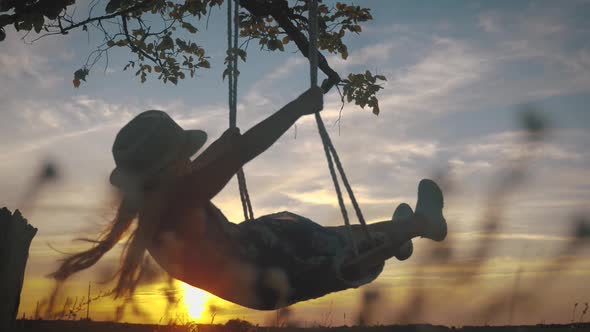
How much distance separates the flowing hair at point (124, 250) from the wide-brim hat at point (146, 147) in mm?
178

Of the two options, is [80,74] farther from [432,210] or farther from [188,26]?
[432,210]

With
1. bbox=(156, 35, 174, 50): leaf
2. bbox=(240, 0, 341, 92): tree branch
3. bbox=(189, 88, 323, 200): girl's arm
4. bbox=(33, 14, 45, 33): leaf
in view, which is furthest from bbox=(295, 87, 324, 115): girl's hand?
bbox=(156, 35, 174, 50): leaf

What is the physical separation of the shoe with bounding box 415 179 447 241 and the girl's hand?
4.89 feet

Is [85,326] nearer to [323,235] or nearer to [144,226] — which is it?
[144,226]

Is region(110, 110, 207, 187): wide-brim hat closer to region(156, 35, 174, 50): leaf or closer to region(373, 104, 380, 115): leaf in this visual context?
region(156, 35, 174, 50): leaf

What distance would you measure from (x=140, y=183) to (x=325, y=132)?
1083 millimetres

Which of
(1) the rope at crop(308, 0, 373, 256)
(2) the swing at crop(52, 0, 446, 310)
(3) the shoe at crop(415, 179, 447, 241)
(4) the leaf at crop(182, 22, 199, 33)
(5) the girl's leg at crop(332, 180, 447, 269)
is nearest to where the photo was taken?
(2) the swing at crop(52, 0, 446, 310)

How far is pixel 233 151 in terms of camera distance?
129 inches

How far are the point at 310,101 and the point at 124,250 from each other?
135 centimetres

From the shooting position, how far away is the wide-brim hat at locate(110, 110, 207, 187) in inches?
137

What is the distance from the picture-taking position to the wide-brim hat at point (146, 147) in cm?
348

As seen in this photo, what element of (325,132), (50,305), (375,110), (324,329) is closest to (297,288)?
(325,132)

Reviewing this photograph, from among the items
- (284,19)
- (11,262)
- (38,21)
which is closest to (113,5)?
(38,21)

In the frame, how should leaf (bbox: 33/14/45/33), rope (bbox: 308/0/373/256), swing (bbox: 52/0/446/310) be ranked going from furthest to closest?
leaf (bbox: 33/14/45/33)
rope (bbox: 308/0/373/256)
swing (bbox: 52/0/446/310)
